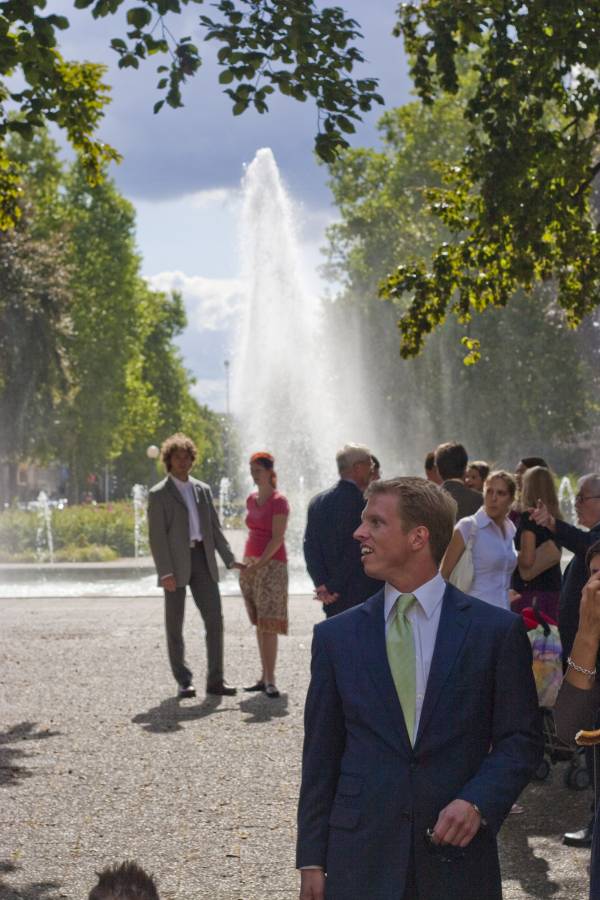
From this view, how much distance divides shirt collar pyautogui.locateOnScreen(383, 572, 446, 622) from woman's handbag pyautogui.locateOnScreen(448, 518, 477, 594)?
4653 mm

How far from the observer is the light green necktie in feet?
12.1

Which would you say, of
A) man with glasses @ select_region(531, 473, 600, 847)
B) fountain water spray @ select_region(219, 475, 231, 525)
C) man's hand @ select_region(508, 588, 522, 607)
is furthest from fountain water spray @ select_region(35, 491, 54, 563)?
man with glasses @ select_region(531, 473, 600, 847)

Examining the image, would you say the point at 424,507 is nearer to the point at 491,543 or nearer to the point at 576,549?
the point at 576,549

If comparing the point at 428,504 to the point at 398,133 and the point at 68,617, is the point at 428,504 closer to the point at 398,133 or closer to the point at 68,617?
the point at 68,617

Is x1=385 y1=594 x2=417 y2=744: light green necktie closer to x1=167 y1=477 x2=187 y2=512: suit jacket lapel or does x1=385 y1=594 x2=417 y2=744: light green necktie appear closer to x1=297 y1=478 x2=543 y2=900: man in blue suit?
x1=297 y1=478 x2=543 y2=900: man in blue suit

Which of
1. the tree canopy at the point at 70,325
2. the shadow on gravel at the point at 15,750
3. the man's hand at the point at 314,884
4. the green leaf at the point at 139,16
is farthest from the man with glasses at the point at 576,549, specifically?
the tree canopy at the point at 70,325

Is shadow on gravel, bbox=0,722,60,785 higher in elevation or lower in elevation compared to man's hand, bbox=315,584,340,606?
lower

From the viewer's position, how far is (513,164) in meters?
13.9

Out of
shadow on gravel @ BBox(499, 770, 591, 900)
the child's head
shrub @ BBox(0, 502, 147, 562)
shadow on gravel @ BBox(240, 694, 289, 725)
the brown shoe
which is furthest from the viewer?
shrub @ BBox(0, 502, 147, 562)

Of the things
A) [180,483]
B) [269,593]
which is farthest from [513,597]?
[180,483]

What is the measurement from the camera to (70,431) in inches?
2367

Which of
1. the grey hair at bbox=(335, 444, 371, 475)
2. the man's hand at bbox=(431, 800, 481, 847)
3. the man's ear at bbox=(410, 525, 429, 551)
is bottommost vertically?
the man's hand at bbox=(431, 800, 481, 847)

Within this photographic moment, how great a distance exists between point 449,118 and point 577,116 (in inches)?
1870

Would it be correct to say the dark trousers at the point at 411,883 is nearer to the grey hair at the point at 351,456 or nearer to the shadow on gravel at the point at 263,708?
the grey hair at the point at 351,456
